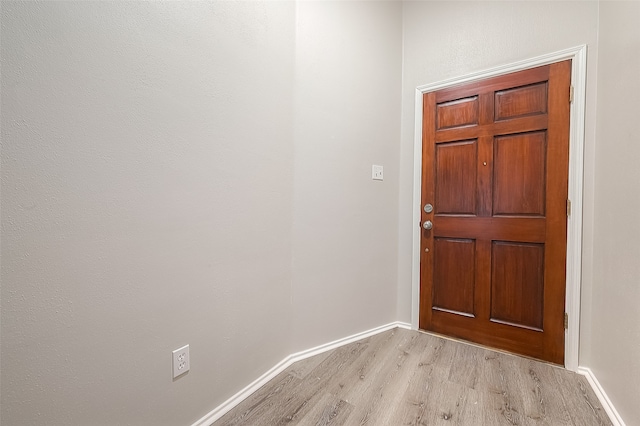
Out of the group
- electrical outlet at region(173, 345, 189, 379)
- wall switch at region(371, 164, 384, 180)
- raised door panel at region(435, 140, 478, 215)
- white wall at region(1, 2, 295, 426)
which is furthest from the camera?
wall switch at region(371, 164, 384, 180)

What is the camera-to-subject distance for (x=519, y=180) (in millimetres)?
1722

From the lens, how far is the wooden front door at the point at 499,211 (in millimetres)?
1615

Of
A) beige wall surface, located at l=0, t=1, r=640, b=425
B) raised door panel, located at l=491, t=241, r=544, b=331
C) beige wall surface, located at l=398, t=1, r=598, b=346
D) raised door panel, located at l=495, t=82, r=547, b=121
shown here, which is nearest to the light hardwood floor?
beige wall surface, located at l=0, t=1, r=640, b=425

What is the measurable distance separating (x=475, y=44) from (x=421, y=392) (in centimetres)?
227

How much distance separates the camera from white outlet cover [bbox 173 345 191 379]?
105cm

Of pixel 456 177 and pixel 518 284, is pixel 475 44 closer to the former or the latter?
pixel 456 177

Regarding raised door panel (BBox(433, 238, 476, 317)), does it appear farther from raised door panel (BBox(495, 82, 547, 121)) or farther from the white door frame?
raised door panel (BBox(495, 82, 547, 121))

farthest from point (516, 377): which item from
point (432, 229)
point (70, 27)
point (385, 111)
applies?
point (70, 27)

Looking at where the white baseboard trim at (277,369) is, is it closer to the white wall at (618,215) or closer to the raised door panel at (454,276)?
the raised door panel at (454,276)

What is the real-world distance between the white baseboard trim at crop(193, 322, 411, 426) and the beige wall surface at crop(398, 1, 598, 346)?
0.96ft

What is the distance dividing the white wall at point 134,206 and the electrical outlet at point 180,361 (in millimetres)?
35

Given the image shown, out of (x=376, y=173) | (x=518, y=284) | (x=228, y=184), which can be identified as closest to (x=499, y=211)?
(x=518, y=284)

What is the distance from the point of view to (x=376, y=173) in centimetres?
203

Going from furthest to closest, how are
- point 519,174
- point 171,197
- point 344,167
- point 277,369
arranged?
point 344,167 < point 519,174 < point 277,369 < point 171,197
